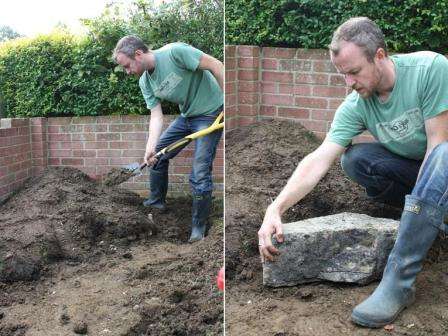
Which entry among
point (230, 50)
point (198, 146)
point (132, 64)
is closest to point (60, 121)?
point (132, 64)

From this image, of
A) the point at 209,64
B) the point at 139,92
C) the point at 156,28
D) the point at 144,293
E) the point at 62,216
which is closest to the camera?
the point at 209,64

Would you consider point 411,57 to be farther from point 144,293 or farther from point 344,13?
point 144,293

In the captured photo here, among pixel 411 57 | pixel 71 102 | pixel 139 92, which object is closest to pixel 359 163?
pixel 411 57

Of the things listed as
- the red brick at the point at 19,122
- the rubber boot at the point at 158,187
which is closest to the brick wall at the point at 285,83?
the rubber boot at the point at 158,187

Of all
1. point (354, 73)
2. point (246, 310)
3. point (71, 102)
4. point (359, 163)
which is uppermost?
point (354, 73)

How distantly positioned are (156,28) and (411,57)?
1129mm

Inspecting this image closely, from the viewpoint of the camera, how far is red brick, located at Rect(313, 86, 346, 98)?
8.29 feet

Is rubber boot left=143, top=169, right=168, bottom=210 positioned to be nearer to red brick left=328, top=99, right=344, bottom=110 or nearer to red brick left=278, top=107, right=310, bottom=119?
red brick left=278, top=107, right=310, bottom=119

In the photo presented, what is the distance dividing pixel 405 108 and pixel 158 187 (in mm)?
1152

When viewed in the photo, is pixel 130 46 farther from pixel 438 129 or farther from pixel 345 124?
pixel 438 129

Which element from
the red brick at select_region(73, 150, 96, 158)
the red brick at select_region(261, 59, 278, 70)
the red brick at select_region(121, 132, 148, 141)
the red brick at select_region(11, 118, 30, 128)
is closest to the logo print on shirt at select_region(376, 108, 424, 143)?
the red brick at select_region(261, 59, 278, 70)

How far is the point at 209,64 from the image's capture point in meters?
1.77

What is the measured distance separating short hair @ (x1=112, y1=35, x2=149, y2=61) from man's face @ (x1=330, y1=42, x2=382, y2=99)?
0.81 metres

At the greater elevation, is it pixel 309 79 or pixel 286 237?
pixel 309 79
